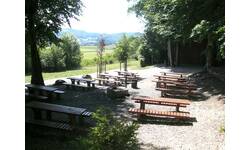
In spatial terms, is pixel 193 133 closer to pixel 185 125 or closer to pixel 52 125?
pixel 185 125

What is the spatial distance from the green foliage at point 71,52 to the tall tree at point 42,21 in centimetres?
1779

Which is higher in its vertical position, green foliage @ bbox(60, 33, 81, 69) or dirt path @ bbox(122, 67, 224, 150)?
green foliage @ bbox(60, 33, 81, 69)

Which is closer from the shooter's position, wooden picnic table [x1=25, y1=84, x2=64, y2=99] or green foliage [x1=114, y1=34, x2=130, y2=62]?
wooden picnic table [x1=25, y1=84, x2=64, y2=99]

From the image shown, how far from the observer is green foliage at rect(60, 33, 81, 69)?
3591 cm

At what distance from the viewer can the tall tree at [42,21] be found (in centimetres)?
1581

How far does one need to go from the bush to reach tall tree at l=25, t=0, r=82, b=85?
15.5 meters

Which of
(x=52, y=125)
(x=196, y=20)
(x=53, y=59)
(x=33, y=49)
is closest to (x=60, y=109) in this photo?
(x=52, y=125)

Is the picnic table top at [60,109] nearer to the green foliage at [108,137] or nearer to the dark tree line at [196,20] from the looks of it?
the green foliage at [108,137]

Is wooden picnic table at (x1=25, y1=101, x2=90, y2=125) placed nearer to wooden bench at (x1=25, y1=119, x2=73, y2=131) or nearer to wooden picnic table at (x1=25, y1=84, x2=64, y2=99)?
wooden bench at (x1=25, y1=119, x2=73, y2=131)

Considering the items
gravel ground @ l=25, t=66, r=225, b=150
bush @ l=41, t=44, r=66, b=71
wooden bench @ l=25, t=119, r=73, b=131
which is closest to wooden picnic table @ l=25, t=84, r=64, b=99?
gravel ground @ l=25, t=66, r=225, b=150

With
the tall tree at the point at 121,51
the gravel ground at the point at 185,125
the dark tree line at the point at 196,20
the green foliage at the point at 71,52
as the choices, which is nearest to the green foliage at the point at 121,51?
the tall tree at the point at 121,51

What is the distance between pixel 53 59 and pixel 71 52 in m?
3.01

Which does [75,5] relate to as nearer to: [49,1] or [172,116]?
[49,1]

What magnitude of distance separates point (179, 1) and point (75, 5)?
638cm
